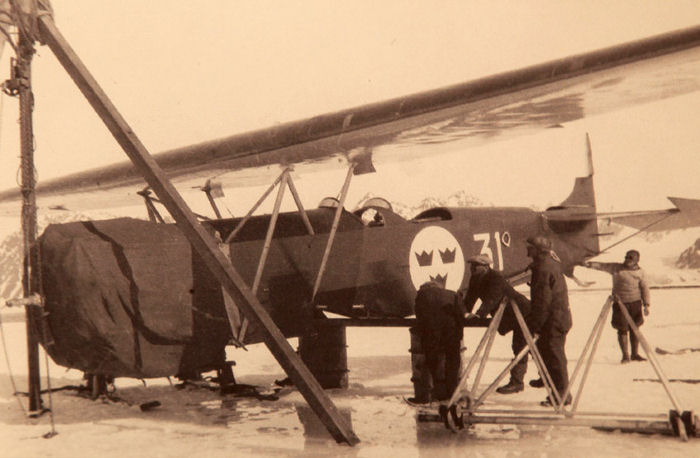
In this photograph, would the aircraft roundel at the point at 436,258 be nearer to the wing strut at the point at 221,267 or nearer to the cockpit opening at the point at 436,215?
the cockpit opening at the point at 436,215

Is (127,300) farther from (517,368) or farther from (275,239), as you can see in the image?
(517,368)

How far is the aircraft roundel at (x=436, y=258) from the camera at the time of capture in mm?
7582

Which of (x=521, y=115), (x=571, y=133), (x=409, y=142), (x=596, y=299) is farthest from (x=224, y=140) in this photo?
(x=571, y=133)

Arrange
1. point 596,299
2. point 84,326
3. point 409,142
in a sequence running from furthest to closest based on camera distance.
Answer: point 596,299, point 409,142, point 84,326

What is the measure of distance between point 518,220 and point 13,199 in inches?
313

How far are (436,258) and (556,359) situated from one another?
2.55 meters

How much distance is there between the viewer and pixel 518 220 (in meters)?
9.15

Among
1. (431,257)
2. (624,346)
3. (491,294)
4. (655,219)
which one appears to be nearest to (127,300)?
(491,294)

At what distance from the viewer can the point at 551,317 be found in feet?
18.3

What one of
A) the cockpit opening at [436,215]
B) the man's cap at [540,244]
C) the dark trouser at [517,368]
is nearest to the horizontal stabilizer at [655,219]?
the cockpit opening at [436,215]

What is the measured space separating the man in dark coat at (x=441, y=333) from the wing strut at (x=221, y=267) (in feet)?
4.22

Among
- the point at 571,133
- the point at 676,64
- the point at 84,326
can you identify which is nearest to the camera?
the point at 676,64

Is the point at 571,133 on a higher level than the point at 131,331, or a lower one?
higher

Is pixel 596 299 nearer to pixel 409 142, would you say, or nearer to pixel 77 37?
pixel 409 142
